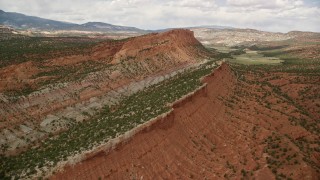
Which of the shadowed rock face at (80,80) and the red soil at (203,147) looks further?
the shadowed rock face at (80,80)

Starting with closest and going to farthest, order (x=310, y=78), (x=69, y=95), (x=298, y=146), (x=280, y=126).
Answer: (x=298, y=146)
(x=280, y=126)
(x=69, y=95)
(x=310, y=78)

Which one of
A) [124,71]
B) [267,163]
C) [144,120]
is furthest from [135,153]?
[124,71]

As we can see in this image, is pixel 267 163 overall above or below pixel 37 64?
below

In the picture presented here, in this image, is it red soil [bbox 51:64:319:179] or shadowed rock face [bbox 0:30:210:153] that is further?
shadowed rock face [bbox 0:30:210:153]

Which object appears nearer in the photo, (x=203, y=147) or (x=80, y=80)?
(x=203, y=147)

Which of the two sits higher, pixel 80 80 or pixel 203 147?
pixel 80 80

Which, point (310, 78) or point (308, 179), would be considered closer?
point (308, 179)

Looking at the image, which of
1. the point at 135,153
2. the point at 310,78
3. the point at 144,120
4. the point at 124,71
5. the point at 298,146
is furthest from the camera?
the point at 310,78

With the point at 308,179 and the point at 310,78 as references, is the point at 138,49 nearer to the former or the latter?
the point at 310,78
